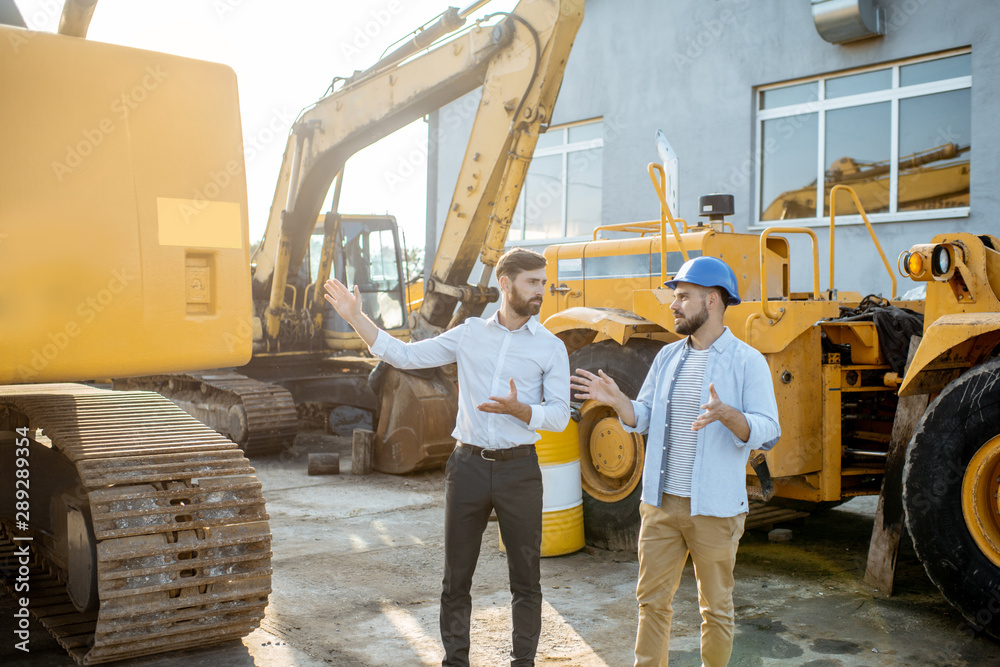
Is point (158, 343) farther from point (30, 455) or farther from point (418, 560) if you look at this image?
point (418, 560)

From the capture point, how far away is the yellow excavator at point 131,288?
2.70 m

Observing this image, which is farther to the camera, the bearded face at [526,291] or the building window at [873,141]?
the building window at [873,141]

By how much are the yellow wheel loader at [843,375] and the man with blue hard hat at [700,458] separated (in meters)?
1.54

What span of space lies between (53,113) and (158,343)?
2.48 feet

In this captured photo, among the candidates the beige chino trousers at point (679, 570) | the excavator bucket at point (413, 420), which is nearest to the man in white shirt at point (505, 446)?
the beige chino trousers at point (679, 570)

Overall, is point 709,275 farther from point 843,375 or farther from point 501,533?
point 843,375

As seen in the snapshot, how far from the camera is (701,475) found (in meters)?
3.38

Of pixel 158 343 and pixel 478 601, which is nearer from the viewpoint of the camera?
pixel 158 343

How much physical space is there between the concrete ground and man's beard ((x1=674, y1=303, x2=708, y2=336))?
5.54ft

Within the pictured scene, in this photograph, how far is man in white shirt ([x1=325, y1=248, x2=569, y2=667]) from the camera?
3.76 m

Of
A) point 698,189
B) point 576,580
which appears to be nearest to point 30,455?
point 576,580

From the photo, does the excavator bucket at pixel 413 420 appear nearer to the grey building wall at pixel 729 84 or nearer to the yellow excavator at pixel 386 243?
the yellow excavator at pixel 386 243

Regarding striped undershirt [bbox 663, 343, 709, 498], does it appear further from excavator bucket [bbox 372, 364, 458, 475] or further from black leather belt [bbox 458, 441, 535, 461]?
excavator bucket [bbox 372, 364, 458, 475]

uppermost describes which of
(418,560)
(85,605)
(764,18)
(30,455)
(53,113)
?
(764,18)
